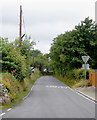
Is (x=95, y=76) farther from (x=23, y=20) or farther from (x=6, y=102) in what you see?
(x=6, y=102)

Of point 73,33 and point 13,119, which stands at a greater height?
point 73,33

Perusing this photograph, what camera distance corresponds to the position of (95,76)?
86.6 ft

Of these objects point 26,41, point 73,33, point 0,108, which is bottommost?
point 0,108

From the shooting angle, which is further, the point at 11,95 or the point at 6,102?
the point at 11,95

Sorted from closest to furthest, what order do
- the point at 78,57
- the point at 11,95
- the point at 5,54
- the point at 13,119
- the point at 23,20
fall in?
the point at 13,119
the point at 11,95
the point at 5,54
the point at 23,20
the point at 78,57

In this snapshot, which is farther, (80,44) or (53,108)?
(80,44)

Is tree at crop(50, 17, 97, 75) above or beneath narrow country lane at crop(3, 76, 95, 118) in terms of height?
above

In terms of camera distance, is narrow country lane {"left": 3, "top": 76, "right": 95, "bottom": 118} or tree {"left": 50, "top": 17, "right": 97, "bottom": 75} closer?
narrow country lane {"left": 3, "top": 76, "right": 95, "bottom": 118}

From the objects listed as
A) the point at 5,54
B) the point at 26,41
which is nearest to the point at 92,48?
the point at 26,41

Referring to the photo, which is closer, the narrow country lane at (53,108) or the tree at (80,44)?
the narrow country lane at (53,108)

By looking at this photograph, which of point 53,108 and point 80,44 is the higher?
point 80,44

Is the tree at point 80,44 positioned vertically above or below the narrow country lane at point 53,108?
above

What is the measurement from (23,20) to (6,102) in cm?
1580

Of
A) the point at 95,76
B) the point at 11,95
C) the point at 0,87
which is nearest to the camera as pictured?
the point at 0,87
